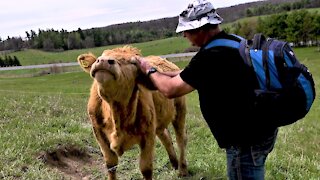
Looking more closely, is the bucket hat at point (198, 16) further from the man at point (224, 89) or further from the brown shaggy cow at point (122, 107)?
the brown shaggy cow at point (122, 107)

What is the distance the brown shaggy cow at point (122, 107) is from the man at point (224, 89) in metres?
0.59

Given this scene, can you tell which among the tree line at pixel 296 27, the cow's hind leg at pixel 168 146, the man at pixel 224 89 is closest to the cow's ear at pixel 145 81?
the man at pixel 224 89

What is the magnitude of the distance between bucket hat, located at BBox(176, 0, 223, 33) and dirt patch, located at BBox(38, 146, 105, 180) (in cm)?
388

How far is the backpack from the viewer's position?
13.2 feet

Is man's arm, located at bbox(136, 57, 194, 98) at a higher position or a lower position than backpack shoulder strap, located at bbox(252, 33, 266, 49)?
lower

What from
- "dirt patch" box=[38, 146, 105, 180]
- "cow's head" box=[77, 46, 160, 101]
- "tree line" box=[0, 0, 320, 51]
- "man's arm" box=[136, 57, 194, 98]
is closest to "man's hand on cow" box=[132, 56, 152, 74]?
"cow's head" box=[77, 46, 160, 101]

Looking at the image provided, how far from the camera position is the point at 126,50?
5.75m

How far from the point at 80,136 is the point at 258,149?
17.5ft

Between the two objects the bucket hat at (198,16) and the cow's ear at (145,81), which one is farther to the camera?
the cow's ear at (145,81)

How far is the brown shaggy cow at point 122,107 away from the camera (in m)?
5.07

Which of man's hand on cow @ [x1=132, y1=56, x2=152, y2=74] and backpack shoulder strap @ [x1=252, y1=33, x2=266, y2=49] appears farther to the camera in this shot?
man's hand on cow @ [x1=132, y1=56, x2=152, y2=74]

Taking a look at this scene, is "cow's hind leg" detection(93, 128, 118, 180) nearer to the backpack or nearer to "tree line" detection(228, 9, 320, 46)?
the backpack

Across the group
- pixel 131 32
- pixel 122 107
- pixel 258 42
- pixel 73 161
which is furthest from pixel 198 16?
pixel 131 32

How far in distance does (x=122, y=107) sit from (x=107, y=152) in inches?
42.4
